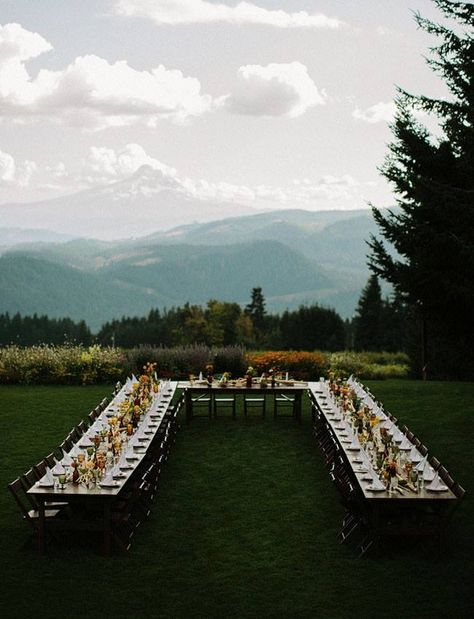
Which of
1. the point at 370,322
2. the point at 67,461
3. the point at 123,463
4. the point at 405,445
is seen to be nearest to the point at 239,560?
the point at 123,463

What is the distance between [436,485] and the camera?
36.8 ft

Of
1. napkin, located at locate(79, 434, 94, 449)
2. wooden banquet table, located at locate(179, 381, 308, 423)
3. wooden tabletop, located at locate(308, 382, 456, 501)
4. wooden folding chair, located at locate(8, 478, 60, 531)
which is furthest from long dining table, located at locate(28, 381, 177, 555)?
wooden banquet table, located at locate(179, 381, 308, 423)

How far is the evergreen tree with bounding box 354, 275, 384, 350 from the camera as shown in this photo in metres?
73.3

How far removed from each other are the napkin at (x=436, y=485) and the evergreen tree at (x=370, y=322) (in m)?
61.7

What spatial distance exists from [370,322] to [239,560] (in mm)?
64689

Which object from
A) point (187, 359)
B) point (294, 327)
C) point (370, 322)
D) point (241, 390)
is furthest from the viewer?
point (294, 327)

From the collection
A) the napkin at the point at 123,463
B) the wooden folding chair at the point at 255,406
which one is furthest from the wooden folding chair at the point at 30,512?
the wooden folding chair at the point at 255,406

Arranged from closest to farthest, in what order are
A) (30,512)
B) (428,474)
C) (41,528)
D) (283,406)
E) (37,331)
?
(41,528)
(30,512)
(428,474)
(283,406)
(37,331)

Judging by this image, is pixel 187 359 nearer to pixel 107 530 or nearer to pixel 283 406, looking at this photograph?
pixel 283 406

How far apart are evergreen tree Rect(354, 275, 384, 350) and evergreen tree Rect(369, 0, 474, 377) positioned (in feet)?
163

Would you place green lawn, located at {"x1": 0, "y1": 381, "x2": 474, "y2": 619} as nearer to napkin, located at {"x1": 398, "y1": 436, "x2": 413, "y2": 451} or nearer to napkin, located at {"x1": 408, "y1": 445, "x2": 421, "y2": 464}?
napkin, located at {"x1": 408, "y1": 445, "x2": 421, "y2": 464}

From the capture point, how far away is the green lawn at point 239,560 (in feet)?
A: 30.2

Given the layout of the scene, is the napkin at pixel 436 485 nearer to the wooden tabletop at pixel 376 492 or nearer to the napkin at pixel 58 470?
the wooden tabletop at pixel 376 492

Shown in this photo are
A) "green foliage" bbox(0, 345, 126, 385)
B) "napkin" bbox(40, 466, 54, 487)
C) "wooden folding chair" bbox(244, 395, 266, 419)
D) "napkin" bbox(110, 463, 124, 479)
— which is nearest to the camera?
"napkin" bbox(40, 466, 54, 487)
